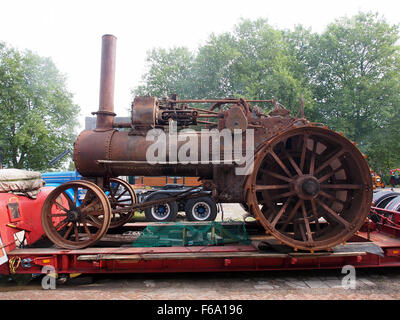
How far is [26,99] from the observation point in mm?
26984

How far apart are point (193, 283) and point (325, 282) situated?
7.15 feet

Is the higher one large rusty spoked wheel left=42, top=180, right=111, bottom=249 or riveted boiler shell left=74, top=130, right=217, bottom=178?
riveted boiler shell left=74, top=130, right=217, bottom=178

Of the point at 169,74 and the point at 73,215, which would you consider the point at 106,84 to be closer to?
the point at 73,215

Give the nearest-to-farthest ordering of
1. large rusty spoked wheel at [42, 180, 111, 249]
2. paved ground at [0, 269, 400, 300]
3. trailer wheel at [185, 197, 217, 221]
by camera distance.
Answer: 1. paved ground at [0, 269, 400, 300]
2. large rusty spoked wheel at [42, 180, 111, 249]
3. trailer wheel at [185, 197, 217, 221]

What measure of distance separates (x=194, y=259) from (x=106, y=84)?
3750mm

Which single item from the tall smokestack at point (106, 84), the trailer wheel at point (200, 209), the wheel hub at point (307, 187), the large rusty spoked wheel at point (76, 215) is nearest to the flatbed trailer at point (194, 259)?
the large rusty spoked wheel at point (76, 215)

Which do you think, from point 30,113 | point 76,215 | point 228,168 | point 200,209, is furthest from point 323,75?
point 30,113

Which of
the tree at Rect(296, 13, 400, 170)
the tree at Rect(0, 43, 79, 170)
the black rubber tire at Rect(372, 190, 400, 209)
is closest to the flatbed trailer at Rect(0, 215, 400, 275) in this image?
the black rubber tire at Rect(372, 190, 400, 209)

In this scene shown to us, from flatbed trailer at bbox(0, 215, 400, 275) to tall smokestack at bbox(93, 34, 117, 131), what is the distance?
247 cm

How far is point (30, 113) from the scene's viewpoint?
1014 inches

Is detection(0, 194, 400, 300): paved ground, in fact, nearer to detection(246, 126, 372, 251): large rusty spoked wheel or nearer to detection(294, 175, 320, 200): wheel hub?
detection(246, 126, 372, 251): large rusty spoked wheel

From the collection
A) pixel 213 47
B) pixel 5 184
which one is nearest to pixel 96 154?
pixel 5 184

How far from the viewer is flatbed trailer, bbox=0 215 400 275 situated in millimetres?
4152

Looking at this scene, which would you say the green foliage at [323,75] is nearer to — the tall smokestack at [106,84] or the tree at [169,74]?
the tree at [169,74]
